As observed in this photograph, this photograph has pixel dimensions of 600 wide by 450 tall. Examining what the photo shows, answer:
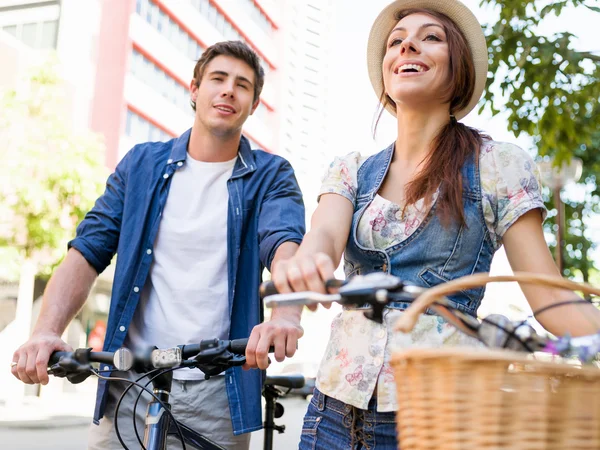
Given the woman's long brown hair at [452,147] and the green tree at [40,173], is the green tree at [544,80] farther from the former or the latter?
the green tree at [40,173]

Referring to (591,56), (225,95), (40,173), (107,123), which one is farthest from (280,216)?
(107,123)

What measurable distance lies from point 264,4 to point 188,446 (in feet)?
175

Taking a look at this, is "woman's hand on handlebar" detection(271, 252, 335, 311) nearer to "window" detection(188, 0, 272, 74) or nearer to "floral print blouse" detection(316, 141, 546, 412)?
"floral print blouse" detection(316, 141, 546, 412)

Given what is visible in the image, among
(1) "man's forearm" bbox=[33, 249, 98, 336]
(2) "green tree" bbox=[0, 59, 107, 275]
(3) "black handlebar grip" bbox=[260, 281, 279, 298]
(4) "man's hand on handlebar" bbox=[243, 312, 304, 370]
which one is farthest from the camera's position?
(2) "green tree" bbox=[0, 59, 107, 275]

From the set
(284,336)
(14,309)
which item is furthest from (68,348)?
(14,309)

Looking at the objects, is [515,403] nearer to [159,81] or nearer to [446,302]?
[446,302]

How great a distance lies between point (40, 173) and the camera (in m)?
16.2

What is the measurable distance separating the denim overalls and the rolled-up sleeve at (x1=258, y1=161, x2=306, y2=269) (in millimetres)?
843

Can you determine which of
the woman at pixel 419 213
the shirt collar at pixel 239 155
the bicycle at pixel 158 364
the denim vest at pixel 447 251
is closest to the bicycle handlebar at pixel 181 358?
the bicycle at pixel 158 364

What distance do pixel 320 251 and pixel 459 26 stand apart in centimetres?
89

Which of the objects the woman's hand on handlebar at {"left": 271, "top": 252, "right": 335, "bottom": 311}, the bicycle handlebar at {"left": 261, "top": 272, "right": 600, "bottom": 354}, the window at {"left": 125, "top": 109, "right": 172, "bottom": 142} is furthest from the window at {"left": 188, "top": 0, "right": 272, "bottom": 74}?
the bicycle handlebar at {"left": 261, "top": 272, "right": 600, "bottom": 354}

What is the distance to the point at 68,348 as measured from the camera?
2.47 m

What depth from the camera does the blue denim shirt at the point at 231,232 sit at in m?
2.89

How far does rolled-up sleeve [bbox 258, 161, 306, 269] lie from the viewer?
2852 mm
